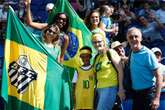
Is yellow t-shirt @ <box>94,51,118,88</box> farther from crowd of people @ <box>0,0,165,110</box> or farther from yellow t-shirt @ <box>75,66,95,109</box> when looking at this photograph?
yellow t-shirt @ <box>75,66,95,109</box>

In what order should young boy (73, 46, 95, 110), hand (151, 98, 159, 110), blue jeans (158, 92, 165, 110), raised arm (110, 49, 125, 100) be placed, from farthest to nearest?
young boy (73, 46, 95, 110)
blue jeans (158, 92, 165, 110)
raised arm (110, 49, 125, 100)
hand (151, 98, 159, 110)

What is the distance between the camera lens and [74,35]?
976cm

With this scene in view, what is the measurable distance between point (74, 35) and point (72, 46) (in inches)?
13.4

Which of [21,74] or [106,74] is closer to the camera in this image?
[106,74]

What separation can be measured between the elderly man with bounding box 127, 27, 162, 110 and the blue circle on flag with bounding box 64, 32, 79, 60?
7.49 ft

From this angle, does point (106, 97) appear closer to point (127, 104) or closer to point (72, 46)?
point (127, 104)

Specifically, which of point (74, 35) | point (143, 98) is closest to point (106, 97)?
point (143, 98)

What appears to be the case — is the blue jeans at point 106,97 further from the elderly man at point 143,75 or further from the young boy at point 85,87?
the elderly man at point 143,75

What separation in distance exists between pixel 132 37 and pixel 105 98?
3.65 feet

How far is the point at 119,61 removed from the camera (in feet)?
25.1

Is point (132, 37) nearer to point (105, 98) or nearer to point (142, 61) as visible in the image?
point (142, 61)

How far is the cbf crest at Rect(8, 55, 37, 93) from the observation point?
7938 millimetres

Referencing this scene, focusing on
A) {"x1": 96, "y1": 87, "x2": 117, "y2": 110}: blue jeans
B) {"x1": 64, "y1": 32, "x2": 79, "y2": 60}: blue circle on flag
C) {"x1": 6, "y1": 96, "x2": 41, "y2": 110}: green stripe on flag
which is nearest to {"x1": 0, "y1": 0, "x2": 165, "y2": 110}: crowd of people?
{"x1": 96, "y1": 87, "x2": 117, "y2": 110}: blue jeans

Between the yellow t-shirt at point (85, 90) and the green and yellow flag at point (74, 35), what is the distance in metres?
1.22
